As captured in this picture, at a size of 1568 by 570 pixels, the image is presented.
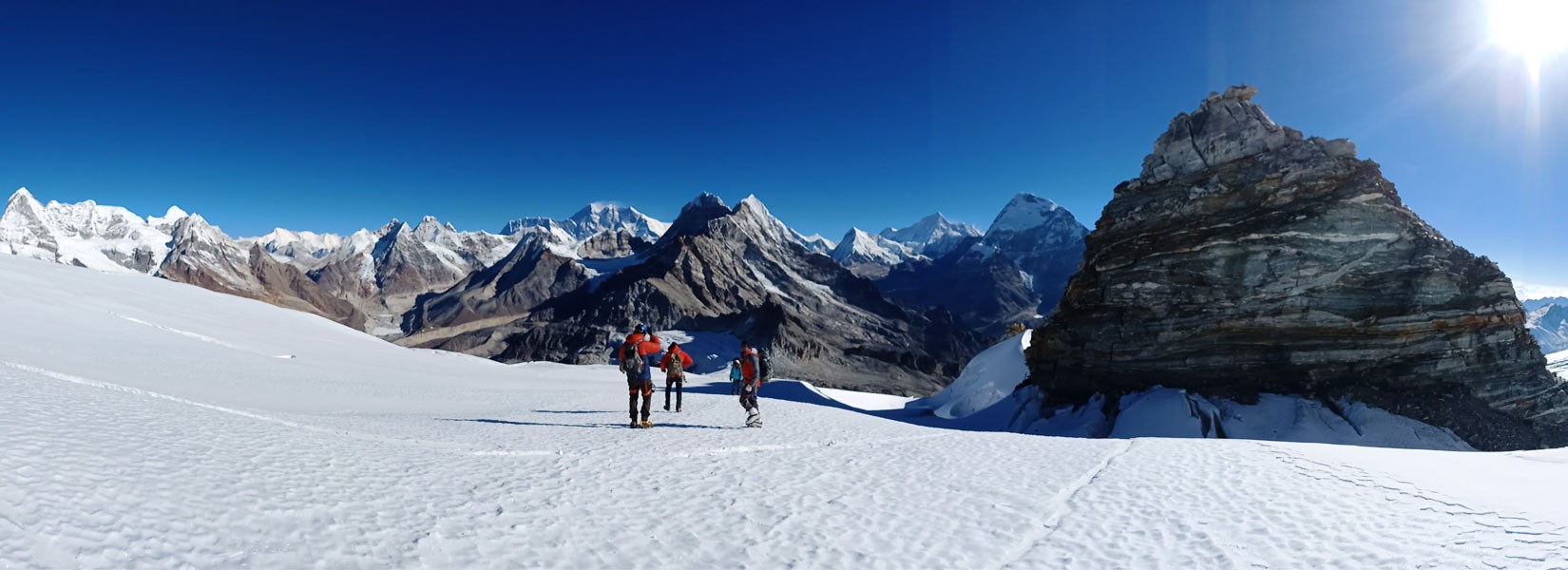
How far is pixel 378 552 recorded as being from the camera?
13.5ft

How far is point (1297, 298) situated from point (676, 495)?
28035 mm

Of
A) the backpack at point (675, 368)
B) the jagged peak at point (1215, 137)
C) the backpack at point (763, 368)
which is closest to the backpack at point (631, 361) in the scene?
the backpack at point (675, 368)

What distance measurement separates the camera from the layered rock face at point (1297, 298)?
22.4 m

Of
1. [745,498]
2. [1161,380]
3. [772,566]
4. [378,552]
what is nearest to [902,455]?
[745,498]

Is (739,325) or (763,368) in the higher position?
(739,325)

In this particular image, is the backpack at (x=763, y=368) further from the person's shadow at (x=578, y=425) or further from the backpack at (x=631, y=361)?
the backpack at (x=631, y=361)

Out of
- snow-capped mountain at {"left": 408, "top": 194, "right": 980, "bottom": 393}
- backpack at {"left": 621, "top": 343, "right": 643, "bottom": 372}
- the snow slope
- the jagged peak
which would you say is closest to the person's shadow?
backpack at {"left": 621, "top": 343, "right": 643, "bottom": 372}

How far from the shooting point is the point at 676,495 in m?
6.29

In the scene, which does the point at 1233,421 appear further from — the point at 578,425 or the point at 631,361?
the point at 578,425

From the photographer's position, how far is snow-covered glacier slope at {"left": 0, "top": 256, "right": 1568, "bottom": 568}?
4.22 m

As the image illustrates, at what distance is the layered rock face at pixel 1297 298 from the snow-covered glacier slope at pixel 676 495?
1697cm

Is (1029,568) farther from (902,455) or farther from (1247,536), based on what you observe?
(902,455)

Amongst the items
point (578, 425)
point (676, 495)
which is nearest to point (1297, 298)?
point (578, 425)

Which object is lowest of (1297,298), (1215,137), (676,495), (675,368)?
(676,495)
